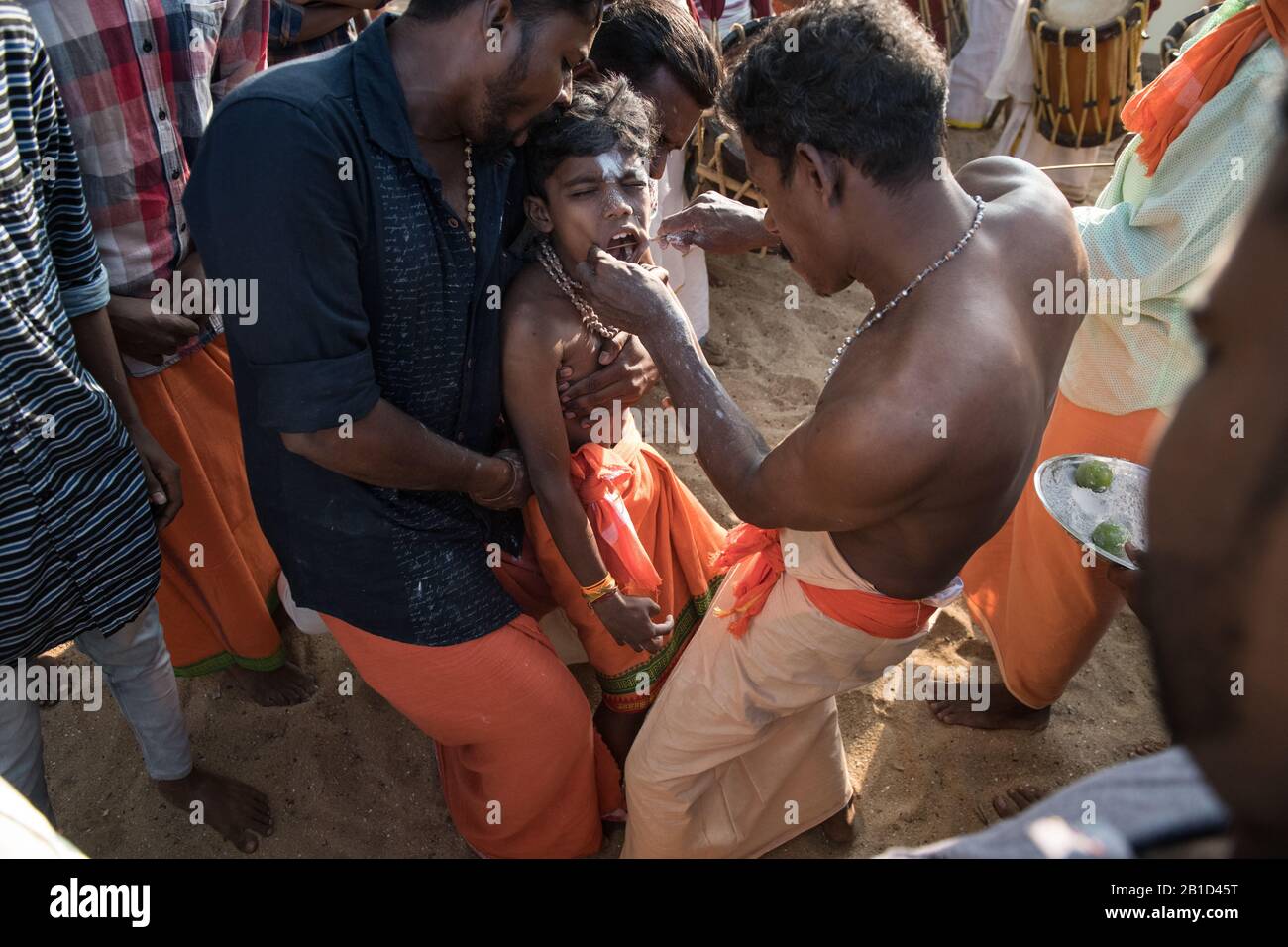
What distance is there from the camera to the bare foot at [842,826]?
287cm

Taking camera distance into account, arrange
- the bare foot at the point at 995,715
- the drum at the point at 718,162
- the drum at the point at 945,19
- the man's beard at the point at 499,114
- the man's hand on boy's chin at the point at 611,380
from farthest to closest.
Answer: the drum at the point at 945,19
the drum at the point at 718,162
the bare foot at the point at 995,715
the man's hand on boy's chin at the point at 611,380
the man's beard at the point at 499,114

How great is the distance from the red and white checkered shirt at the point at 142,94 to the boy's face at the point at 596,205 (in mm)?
981

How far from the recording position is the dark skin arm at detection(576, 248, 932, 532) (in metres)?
1.80

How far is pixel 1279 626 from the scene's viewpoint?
63 centimetres

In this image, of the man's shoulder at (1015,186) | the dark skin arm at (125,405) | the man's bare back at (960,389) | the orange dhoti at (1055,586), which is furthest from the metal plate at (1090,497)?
the dark skin arm at (125,405)

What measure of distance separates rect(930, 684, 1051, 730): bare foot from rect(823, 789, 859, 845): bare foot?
514mm

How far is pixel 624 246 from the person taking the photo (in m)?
2.31

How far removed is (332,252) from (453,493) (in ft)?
2.29

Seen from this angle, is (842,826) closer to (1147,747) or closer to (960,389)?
(1147,747)

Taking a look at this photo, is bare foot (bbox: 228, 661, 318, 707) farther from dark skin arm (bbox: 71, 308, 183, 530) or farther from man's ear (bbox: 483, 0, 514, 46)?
man's ear (bbox: 483, 0, 514, 46)

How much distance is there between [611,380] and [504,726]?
2.94ft

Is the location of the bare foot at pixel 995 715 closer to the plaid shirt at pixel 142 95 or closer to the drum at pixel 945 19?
the plaid shirt at pixel 142 95

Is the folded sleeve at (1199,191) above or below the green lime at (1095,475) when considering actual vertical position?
above

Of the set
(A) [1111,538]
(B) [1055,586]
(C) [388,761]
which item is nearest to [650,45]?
(A) [1111,538]
